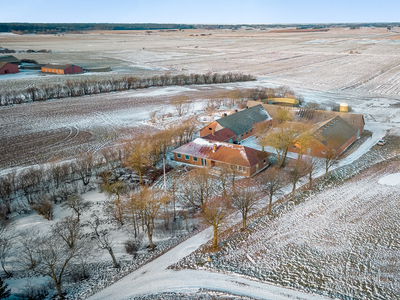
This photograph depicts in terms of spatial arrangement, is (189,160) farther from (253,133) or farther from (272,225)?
(272,225)

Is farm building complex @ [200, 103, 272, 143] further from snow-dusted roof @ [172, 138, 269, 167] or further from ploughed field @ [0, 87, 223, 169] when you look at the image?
ploughed field @ [0, 87, 223, 169]

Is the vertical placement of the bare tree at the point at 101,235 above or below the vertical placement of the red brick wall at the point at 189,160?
below

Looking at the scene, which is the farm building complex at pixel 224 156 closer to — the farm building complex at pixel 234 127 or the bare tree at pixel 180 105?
the farm building complex at pixel 234 127

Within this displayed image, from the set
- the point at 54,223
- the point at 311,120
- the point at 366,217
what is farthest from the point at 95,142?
the point at 366,217

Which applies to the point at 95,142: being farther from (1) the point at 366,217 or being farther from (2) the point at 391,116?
(2) the point at 391,116

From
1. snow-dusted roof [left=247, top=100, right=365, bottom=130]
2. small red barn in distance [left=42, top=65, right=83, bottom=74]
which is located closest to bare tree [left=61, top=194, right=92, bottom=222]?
snow-dusted roof [left=247, top=100, right=365, bottom=130]

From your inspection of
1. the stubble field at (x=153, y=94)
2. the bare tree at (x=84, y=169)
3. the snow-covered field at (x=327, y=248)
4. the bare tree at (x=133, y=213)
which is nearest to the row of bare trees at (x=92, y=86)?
the stubble field at (x=153, y=94)

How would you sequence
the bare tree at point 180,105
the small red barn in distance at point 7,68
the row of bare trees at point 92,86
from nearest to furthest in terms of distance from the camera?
the bare tree at point 180,105, the row of bare trees at point 92,86, the small red barn in distance at point 7,68

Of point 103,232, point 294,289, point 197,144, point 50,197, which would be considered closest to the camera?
point 294,289
